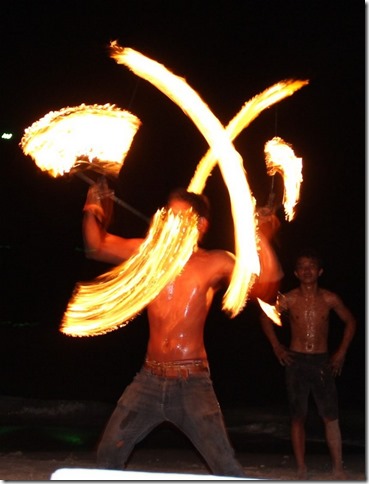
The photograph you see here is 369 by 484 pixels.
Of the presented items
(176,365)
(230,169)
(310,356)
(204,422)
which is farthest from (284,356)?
(204,422)

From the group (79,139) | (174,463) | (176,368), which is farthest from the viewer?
(174,463)

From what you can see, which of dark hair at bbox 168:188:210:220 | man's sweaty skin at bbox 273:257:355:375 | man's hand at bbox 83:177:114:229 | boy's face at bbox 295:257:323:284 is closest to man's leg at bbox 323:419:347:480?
man's sweaty skin at bbox 273:257:355:375

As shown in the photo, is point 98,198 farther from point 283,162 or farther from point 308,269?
point 308,269

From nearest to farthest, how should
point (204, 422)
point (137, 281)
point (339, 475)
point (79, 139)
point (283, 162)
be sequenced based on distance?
1. point (204, 422)
2. point (137, 281)
3. point (79, 139)
4. point (283, 162)
5. point (339, 475)

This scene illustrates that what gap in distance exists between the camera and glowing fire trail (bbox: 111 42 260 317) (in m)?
4.99

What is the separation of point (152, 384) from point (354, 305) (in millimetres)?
10259

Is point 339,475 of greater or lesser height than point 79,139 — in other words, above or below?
Answer: below

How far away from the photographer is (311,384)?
23.6ft

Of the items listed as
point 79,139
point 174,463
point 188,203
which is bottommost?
point 174,463

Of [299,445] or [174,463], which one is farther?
[174,463]

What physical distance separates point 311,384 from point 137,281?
255cm

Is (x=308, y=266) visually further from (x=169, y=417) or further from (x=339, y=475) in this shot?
(x=169, y=417)

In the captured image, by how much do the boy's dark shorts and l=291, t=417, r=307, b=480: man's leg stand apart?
67 millimetres

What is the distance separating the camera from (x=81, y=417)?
1116 centimetres
